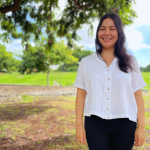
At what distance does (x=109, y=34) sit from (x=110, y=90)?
19.3 inches

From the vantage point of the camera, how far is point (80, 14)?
600 centimetres

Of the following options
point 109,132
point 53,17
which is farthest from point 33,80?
point 109,132

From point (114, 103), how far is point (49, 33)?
6003mm

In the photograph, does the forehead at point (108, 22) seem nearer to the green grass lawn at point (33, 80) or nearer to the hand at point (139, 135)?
the hand at point (139, 135)

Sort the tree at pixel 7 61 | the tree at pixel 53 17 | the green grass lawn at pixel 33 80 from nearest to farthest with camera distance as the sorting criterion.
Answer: the tree at pixel 53 17 → the tree at pixel 7 61 → the green grass lawn at pixel 33 80

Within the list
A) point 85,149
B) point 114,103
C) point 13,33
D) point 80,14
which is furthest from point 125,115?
point 13,33

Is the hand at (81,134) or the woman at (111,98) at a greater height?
the woman at (111,98)

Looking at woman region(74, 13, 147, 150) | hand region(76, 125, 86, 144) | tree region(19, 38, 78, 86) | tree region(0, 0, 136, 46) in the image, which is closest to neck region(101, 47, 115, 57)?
woman region(74, 13, 147, 150)

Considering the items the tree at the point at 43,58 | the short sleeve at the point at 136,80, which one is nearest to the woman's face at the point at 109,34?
the short sleeve at the point at 136,80

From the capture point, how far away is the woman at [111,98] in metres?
1.42

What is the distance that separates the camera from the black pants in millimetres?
1413

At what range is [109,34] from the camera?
5.03ft

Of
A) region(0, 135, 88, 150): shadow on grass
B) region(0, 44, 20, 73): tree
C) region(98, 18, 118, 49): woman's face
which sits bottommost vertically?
region(0, 135, 88, 150): shadow on grass

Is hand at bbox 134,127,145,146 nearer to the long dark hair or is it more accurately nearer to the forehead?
the long dark hair
